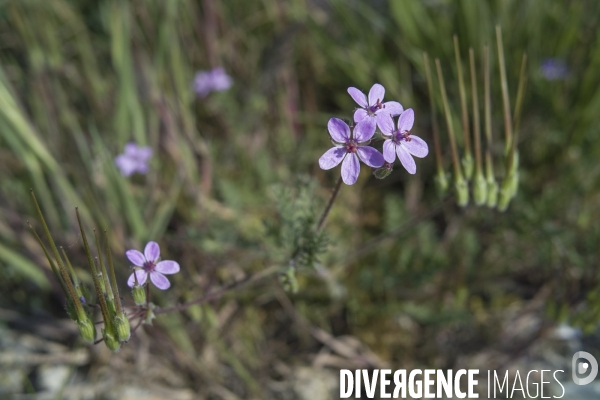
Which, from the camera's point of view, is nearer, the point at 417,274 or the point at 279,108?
the point at 417,274

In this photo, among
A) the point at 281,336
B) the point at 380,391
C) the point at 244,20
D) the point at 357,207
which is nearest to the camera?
the point at 380,391

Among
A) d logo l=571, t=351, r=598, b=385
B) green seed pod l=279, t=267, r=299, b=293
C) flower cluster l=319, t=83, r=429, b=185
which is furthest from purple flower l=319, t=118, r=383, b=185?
d logo l=571, t=351, r=598, b=385

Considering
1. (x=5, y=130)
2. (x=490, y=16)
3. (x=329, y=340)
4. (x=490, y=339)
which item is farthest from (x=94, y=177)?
(x=490, y=16)

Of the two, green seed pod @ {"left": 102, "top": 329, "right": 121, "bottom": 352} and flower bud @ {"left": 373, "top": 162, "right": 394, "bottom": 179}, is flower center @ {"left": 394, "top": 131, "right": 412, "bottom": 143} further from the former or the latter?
green seed pod @ {"left": 102, "top": 329, "right": 121, "bottom": 352}

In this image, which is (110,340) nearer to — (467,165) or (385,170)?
(385,170)

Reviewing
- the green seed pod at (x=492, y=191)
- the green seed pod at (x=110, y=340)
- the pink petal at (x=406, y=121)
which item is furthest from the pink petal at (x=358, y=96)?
the green seed pod at (x=110, y=340)

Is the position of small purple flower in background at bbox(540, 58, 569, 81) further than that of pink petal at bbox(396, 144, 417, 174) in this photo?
Yes

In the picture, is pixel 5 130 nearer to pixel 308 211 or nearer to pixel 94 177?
pixel 94 177

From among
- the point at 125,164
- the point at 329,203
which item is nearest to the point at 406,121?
the point at 329,203

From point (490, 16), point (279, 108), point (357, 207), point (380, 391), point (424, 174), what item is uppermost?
point (490, 16)
